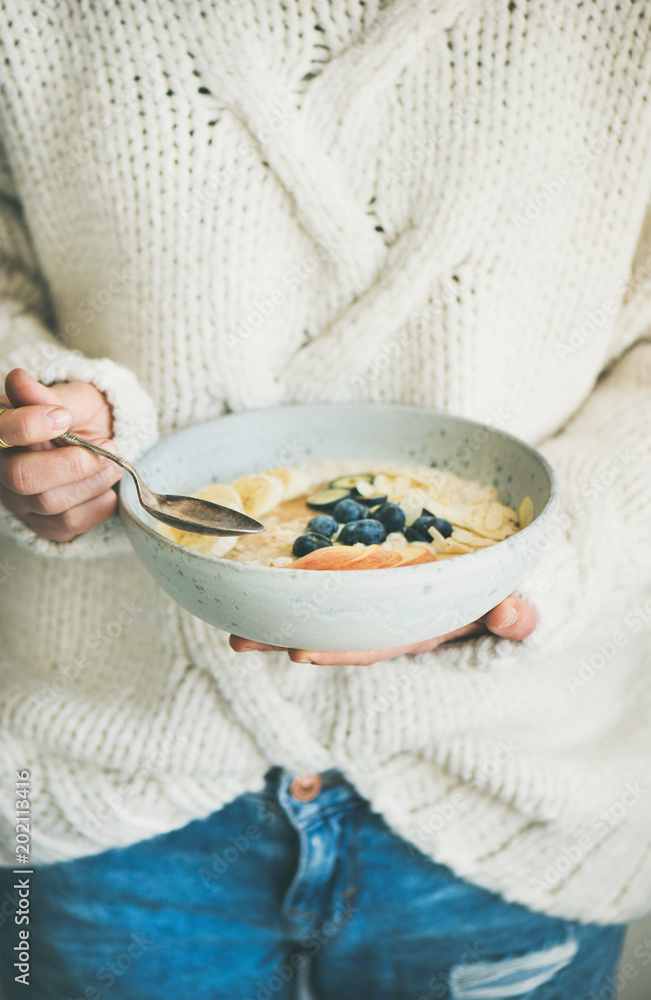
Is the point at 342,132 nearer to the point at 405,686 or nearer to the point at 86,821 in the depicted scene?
the point at 405,686

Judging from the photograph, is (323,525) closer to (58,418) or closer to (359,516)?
(359,516)

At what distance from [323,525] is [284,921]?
→ 47cm

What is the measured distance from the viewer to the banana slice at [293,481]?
64cm

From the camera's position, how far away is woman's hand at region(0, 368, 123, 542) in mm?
480

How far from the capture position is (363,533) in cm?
53

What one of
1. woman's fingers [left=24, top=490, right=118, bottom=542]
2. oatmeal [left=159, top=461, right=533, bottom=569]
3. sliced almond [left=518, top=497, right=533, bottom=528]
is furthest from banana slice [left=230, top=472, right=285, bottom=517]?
sliced almond [left=518, top=497, right=533, bottom=528]

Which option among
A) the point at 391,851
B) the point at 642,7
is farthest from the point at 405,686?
the point at 642,7

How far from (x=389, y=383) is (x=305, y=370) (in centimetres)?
9

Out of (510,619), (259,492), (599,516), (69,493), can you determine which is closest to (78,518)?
(69,493)

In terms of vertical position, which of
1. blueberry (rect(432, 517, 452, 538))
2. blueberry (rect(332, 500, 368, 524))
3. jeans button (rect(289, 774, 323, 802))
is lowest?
jeans button (rect(289, 774, 323, 802))

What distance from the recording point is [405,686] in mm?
651

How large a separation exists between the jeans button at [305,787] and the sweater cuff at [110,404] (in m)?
0.29

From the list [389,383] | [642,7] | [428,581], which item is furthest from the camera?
[389,383]

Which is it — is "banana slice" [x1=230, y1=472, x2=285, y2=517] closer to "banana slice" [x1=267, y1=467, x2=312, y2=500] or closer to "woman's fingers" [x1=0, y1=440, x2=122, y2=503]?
"banana slice" [x1=267, y1=467, x2=312, y2=500]
